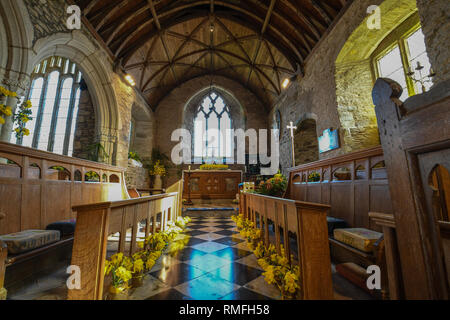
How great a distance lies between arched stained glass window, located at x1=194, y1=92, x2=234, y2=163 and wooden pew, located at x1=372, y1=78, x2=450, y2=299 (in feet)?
30.3

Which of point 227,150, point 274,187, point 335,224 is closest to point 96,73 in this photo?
point 274,187

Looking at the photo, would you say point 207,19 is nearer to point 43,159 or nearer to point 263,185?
point 263,185

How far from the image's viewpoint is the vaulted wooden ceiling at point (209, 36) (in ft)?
16.1

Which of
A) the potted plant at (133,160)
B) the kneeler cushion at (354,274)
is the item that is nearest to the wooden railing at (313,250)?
the kneeler cushion at (354,274)

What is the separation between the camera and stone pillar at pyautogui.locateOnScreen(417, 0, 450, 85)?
2352 mm

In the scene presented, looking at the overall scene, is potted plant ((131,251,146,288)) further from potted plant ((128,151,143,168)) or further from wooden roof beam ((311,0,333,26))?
potted plant ((128,151,143,168))

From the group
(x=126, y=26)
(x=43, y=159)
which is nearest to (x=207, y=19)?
(x=126, y=26)

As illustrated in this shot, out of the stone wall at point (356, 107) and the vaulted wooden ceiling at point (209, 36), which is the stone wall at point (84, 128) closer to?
the vaulted wooden ceiling at point (209, 36)

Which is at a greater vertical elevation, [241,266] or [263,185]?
[263,185]

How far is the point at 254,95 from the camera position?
980 cm

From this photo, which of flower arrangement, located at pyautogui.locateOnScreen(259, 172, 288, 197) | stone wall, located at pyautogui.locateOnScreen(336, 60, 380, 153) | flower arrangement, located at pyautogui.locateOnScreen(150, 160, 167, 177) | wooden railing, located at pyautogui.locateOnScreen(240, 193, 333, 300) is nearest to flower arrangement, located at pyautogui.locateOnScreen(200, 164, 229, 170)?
flower arrangement, located at pyautogui.locateOnScreen(150, 160, 167, 177)

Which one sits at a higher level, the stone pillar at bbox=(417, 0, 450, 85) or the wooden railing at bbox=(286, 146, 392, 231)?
the stone pillar at bbox=(417, 0, 450, 85)

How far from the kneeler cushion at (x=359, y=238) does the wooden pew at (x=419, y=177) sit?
2.30 feet
